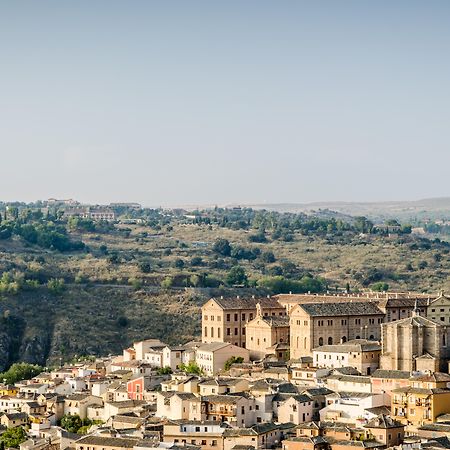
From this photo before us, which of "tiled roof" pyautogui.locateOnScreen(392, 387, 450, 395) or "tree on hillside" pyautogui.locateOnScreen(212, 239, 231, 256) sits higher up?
"tree on hillside" pyautogui.locateOnScreen(212, 239, 231, 256)

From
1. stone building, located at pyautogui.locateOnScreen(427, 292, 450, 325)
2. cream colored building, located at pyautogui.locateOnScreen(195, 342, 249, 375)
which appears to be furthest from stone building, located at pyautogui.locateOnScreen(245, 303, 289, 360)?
stone building, located at pyautogui.locateOnScreen(427, 292, 450, 325)

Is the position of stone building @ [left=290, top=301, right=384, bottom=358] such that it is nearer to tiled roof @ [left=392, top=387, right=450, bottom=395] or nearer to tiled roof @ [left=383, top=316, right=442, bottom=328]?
tiled roof @ [left=383, top=316, right=442, bottom=328]

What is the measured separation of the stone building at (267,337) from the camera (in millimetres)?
66625

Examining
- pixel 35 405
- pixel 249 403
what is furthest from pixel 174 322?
pixel 249 403

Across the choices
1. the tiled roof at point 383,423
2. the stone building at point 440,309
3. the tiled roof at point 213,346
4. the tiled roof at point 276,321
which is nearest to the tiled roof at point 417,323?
the stone building at point 440,309

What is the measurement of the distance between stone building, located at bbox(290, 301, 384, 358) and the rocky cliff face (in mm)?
25736

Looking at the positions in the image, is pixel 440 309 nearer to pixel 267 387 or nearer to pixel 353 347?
pixel 353 347

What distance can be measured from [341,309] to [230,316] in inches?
284

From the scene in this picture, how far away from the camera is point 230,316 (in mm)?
71375

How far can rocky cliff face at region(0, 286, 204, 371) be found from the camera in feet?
301

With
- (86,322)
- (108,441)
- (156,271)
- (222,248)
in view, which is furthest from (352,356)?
(222,248)

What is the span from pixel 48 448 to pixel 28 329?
42127 millimetres

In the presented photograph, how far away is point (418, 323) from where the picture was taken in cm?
5725

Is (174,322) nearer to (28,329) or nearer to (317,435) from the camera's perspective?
(28,329)
